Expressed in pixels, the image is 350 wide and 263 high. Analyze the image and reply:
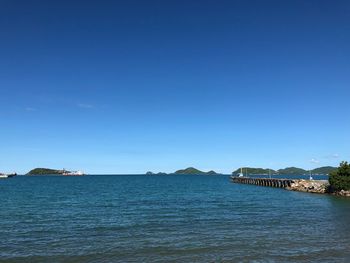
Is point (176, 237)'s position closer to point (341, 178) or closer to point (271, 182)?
point (341, 178)

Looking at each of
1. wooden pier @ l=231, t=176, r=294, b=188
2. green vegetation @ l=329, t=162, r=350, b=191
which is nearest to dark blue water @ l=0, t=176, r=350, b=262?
green vegetation @ l=329, t=162, r=350, b=191

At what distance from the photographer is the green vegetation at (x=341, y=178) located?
213 ft

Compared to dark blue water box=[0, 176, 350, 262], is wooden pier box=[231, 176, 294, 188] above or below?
above

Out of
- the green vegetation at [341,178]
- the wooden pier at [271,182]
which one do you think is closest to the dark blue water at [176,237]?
the green vegetation at [341,178]

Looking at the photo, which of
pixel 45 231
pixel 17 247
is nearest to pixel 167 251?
pixel 17 247

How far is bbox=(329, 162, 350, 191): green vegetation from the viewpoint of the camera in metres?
65.1

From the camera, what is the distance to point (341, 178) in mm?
66125

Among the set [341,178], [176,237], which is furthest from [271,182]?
[176,237]

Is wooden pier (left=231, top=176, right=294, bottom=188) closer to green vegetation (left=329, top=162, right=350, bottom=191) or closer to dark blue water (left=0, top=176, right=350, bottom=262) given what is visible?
green vegetation (left=329, top=162, right=350, bottom=191)

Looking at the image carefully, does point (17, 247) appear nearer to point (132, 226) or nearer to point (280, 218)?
point (132, 226)

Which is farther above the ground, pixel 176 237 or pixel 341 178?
pixel 341 178

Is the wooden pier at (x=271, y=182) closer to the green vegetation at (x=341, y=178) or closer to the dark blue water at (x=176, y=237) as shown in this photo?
the green vegetation at (x=341, y=178)

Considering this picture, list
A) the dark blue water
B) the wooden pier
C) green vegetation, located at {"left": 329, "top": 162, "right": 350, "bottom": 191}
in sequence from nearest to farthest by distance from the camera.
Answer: the dark blue water
green vegetation, located at {"left": 329, "top": 162, "right": 350, "bottom": 191}
the wooden pier

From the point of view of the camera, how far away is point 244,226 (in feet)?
103
